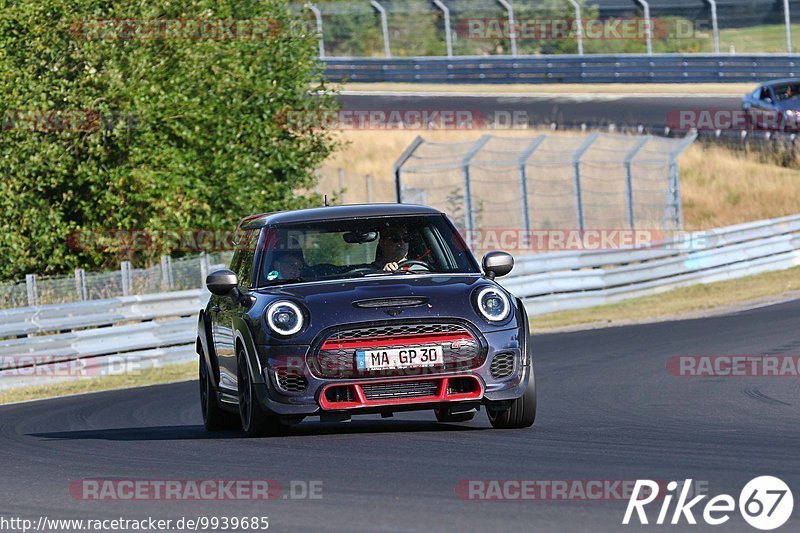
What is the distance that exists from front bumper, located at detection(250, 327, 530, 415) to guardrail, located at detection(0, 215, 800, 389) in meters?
8.79

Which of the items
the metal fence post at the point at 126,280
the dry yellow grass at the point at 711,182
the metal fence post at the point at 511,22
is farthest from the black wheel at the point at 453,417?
the metal fence post at the point at 511,22

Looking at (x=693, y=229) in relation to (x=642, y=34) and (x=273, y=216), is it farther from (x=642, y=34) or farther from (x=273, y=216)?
(x=273, y=216)

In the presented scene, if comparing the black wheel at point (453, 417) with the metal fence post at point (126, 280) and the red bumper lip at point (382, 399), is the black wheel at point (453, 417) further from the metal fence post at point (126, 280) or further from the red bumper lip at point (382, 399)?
the metal fence post at point (126, 280)

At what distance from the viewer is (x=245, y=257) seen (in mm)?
10766

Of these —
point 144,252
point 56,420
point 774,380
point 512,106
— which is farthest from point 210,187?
point 512,106

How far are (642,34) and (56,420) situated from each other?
112 feet

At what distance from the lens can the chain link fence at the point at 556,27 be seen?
42.2 m

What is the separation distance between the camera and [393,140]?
136 ft

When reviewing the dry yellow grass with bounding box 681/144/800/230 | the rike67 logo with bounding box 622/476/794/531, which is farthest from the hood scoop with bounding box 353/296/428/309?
the dry yellow grass with bounding box 681/144/800/230

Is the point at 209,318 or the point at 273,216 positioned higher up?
the point at 273,216

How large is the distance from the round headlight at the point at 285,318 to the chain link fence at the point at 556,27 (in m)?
32.8

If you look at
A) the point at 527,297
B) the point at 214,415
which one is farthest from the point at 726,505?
the point at 527,297

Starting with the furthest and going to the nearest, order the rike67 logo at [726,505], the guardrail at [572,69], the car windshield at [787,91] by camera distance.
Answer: the guardrail at [572,69] → the car windshield at [787,91] → the rike67 logo at [726,505]

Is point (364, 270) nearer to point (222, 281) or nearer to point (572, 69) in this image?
point (222, 281)
